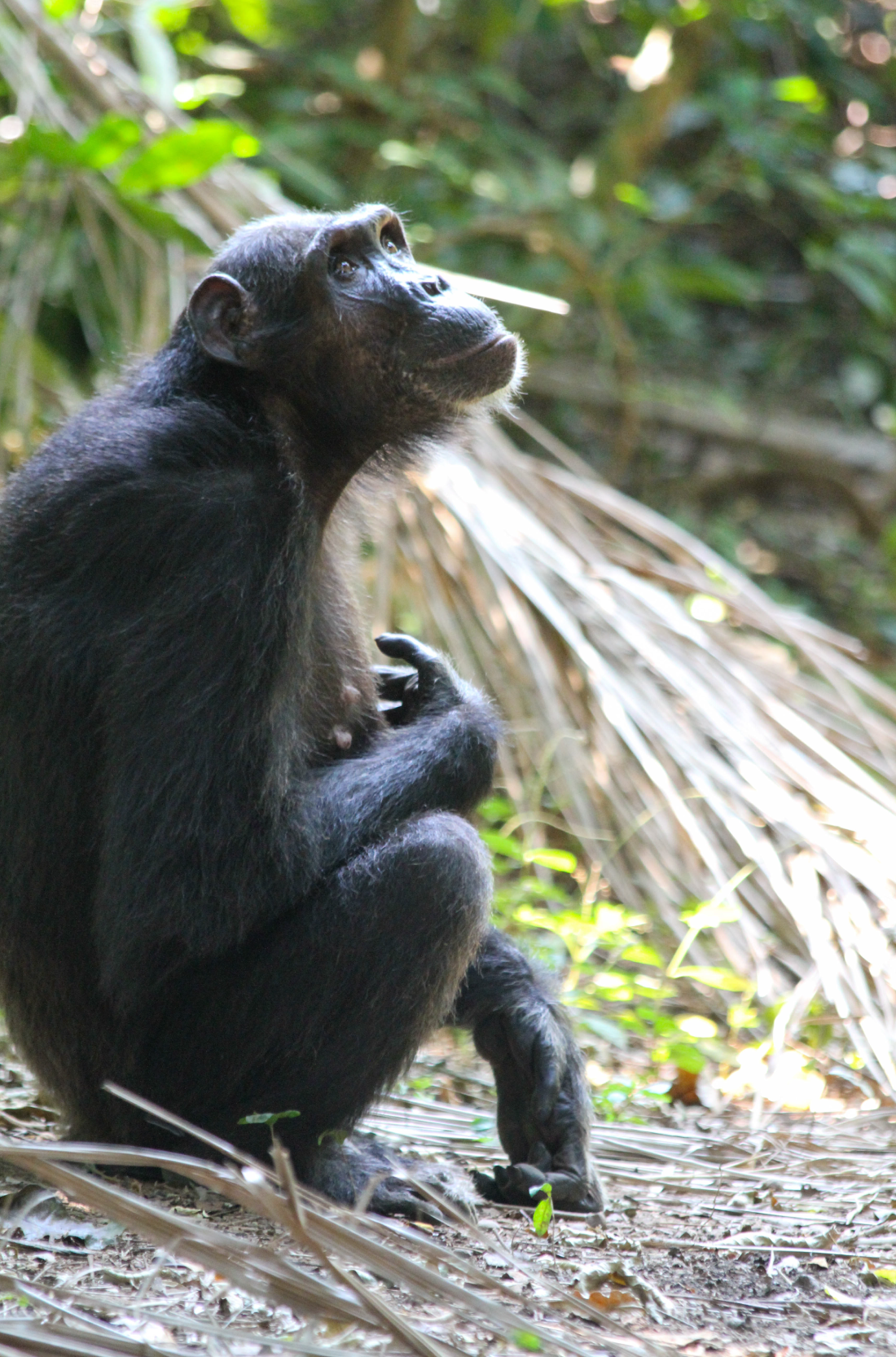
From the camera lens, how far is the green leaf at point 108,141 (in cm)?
507

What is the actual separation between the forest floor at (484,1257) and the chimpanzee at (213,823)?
0.25 meters

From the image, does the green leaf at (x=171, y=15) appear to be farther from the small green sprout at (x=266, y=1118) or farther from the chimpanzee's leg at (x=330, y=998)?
the small green sprout at (x=266, y=1118)

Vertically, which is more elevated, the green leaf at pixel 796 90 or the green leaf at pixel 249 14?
the green leaf at pixel 249 14

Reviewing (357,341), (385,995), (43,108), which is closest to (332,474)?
(357,341)

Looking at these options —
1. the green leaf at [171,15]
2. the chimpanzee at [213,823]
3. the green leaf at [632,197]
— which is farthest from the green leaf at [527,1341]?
the green leaf at [632,197]

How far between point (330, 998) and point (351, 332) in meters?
1.58

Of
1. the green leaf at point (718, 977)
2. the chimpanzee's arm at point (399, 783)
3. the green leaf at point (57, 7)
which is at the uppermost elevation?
the green leaf at point (57, 7)

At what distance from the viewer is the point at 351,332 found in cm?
344

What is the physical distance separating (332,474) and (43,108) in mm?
2890

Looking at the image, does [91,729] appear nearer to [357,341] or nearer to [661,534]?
[357,341]

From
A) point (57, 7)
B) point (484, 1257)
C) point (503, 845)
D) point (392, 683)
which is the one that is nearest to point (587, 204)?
point (57, 7)

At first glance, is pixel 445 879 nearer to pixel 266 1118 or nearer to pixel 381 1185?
pixel 266 1118

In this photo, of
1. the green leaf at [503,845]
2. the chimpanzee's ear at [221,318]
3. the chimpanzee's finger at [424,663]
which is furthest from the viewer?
the green leaf at [503,845]

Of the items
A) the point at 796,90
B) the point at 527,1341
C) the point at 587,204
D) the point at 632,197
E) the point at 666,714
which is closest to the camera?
the point at 527,1341
